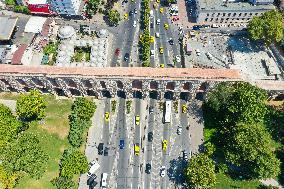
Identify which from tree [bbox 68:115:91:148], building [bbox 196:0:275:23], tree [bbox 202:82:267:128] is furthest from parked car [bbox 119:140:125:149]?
building [bbox 196:0:275:23]

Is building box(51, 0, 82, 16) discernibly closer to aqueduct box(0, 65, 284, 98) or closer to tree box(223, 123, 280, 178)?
aqueduct box(0, 65, 284, 98)

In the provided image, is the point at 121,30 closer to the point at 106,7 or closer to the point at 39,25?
the point at 106,7

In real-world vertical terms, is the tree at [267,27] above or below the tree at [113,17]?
below

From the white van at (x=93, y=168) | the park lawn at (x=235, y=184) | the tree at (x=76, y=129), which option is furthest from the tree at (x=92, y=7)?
the park lawn at (x=235, y=184)

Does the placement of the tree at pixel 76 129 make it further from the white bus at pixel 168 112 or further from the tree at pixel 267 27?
the tree at pixel 267 27

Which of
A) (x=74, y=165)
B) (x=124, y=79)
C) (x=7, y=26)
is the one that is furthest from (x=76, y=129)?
(x=7, y=26)

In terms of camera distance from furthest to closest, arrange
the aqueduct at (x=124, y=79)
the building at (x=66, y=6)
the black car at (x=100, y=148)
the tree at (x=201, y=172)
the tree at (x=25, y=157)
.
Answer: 1. the building at (x=66, y=6)
2. the black car at (x=100, y=148)
3. the aqueduct at (x=124, y=79)
4. the tree at (x=25, y=157)
5. the tree at (x=201, y=172)

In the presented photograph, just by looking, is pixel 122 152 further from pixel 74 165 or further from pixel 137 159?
pixel 74 165
